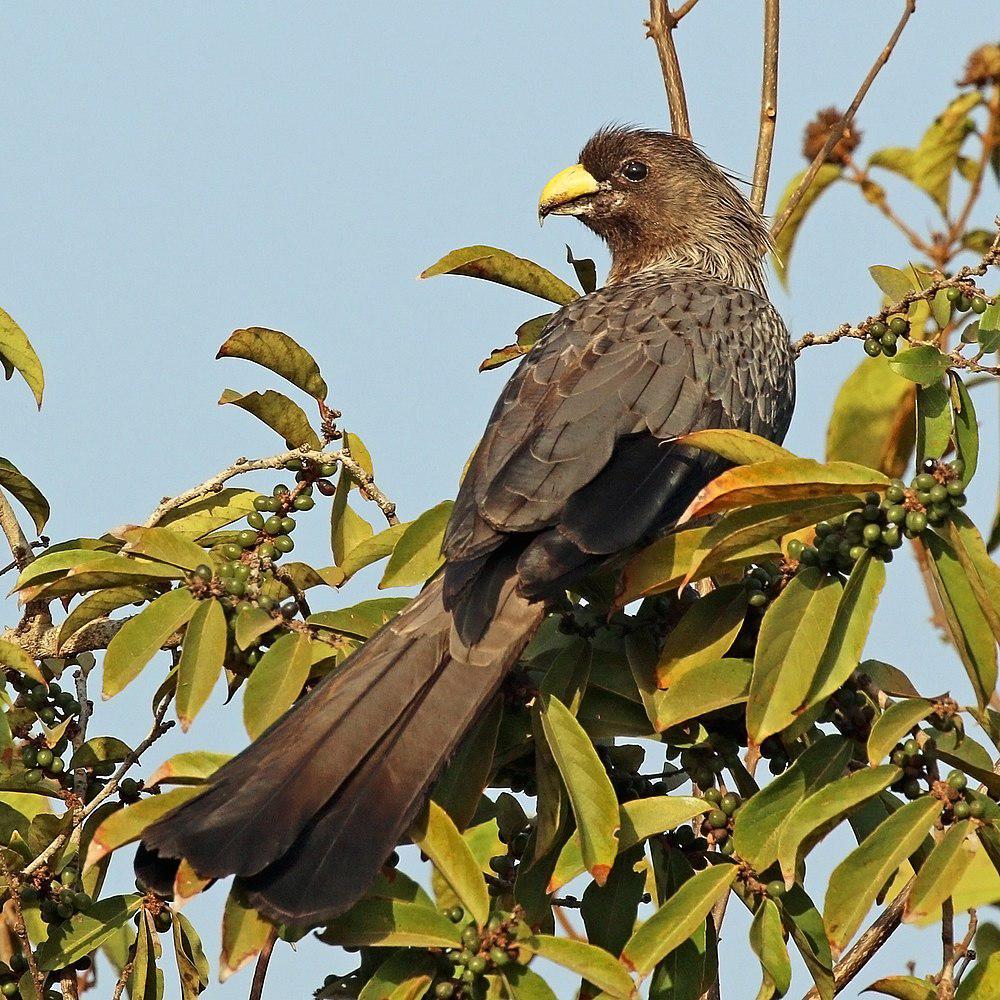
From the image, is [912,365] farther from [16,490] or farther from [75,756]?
[16,490]

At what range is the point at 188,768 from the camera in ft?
9.46

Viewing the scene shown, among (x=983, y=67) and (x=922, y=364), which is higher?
(x=983, y=67)

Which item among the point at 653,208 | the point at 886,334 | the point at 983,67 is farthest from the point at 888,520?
the point at 983,67

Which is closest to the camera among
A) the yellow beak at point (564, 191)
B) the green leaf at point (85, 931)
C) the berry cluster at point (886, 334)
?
the green leaf at point (85, 931)

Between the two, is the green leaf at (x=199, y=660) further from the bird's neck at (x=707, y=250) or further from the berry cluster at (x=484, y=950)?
the bird's neck at (x=707, y=250)

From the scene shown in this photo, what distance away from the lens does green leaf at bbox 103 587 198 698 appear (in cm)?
290

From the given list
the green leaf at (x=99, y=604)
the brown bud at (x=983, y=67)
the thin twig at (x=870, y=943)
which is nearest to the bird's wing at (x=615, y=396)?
the green leaf at (x=99, y=604)

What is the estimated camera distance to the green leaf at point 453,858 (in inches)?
101

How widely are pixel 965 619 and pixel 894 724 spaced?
23cm

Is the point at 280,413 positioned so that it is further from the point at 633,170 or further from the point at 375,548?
the point at 633,170

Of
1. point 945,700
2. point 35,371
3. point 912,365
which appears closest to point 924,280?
point 912,365

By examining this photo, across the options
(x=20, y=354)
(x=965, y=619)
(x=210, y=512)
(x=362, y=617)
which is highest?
(x=20, y=354)

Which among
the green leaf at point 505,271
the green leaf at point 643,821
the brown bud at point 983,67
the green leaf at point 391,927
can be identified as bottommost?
the green leaf at point 391,927

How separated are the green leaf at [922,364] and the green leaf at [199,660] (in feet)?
4.49
